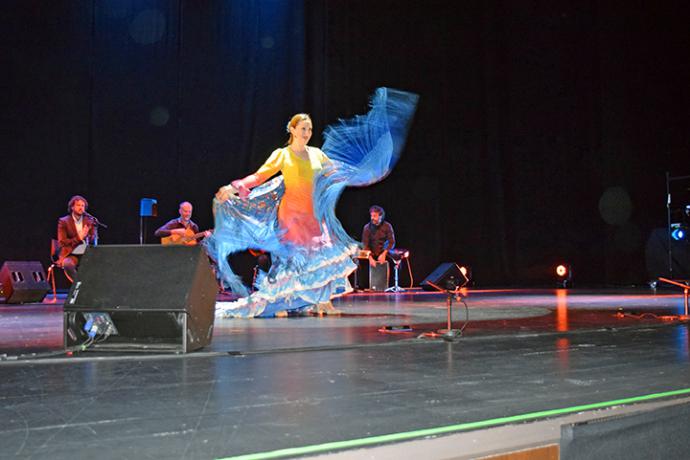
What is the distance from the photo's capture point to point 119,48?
980 centimetres

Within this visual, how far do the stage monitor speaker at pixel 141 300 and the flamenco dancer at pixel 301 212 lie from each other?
2.27 meters

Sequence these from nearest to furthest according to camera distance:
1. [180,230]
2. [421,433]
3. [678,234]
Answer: [421,433] < [180,230] < [678,234]

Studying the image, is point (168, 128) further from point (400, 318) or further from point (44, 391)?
point (44, 391)

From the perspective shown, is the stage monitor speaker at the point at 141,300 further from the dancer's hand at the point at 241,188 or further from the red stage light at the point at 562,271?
the red stage light at the point at 562,271

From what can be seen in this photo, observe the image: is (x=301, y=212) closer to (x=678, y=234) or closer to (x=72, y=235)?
(x=72, y=235)

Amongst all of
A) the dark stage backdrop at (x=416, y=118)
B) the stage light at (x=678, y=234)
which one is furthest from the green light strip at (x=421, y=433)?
the stage light at (x=678, y=234)

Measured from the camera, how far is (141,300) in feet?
11.7

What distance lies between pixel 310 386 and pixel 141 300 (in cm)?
136

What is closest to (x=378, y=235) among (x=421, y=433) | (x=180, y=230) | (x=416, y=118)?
(x=416, y=118)

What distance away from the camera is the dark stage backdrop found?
31.2ft

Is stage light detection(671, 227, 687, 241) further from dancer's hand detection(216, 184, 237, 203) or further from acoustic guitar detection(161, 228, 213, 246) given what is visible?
dancer's hand detection(216, 184, 237, 203)

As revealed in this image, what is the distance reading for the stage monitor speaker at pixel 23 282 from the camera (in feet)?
26.8

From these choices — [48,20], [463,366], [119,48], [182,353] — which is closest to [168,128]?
[119,48]

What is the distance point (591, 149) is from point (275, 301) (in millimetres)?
9877
